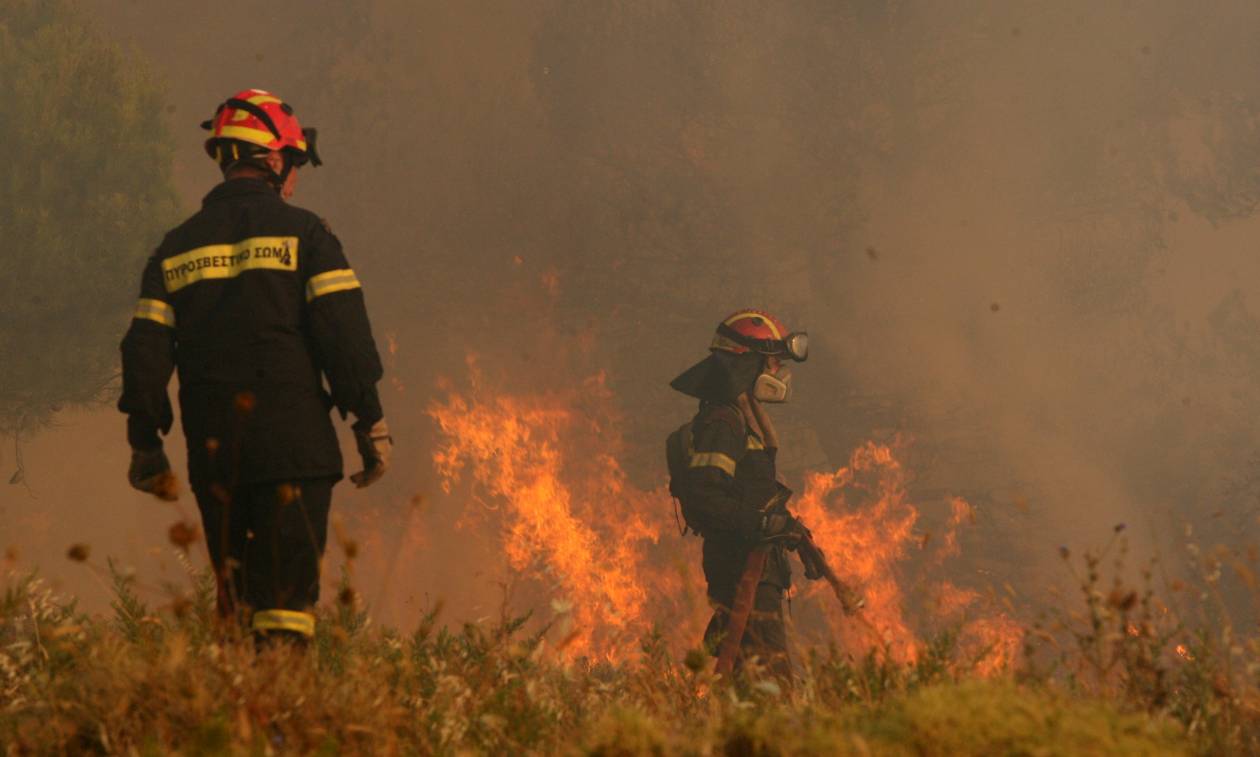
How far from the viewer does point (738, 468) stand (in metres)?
8.03

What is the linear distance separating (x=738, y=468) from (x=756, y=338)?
39.9 inches

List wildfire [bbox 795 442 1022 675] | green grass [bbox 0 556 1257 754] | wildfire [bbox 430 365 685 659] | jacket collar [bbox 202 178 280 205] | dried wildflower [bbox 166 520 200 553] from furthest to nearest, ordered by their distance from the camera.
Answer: wildfire [bbox 430 365 685 659] → wildfire [bbox 795 442 1022 675] → jacket collar [bbox 202 178 280 205] → dried wildflower [bbox 166 520 200 553] → green grass [bbox 0 556 1257 754]

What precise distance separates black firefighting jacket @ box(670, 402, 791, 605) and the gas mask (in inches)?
11.1

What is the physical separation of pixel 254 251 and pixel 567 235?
74.6 ft

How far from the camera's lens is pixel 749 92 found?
29391 mm

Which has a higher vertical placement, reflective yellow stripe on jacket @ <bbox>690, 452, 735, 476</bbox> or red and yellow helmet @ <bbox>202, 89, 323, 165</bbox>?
red and yellow helmet @ <bbox>202, 89, 323, 165</bbox>

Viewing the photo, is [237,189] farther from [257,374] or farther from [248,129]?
[257,374]

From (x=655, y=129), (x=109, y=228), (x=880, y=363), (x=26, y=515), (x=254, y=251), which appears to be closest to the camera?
(x=254, y=251)

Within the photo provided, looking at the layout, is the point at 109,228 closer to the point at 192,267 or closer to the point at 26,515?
the point at 26,515

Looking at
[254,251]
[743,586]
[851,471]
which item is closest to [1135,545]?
[851,471]

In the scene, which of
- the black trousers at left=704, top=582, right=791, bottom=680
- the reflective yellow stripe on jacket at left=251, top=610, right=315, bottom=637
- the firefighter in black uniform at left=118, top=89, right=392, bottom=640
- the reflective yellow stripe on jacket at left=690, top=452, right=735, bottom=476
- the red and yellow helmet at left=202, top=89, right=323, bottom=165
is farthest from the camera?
the reflective yellow stripe on jacket at left=690, top=452, right=735, bottom=476

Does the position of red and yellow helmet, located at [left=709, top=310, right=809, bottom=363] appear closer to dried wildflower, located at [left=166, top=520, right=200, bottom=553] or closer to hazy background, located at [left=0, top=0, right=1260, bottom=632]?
dried wildflower, located at [left=166, top=520, right=200, bottom=553]

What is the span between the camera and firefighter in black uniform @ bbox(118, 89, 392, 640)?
386 cm

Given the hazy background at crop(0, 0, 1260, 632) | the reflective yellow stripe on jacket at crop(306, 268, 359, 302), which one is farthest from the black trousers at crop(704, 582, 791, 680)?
the hazy background at crop(0, 0, 1260, 632)
